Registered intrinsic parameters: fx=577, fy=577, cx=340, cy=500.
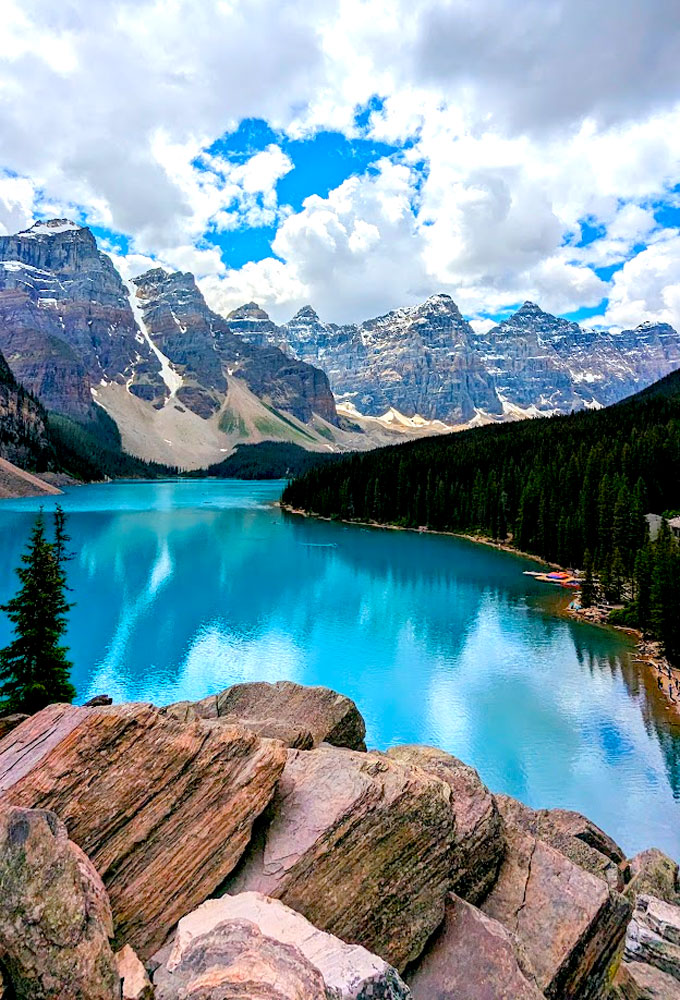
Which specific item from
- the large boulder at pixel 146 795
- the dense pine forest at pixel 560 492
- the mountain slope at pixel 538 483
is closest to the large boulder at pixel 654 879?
the large boulder at pixel 146 795

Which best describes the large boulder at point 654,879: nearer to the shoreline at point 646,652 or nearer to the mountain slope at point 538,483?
the shoreline at point 646,652

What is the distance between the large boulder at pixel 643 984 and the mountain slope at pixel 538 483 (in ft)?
199

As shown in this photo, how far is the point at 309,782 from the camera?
9.91 metres

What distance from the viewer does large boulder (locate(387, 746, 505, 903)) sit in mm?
9875

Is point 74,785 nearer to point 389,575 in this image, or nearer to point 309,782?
point 309,782

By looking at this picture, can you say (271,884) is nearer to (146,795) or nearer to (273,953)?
(273,953)

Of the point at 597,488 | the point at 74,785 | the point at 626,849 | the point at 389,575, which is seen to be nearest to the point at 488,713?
the point at 626,849

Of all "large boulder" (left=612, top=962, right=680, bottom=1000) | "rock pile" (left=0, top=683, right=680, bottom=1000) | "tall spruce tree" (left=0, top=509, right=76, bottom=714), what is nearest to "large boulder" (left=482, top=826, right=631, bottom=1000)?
"rock pile" (left=0, top=683, right=680, bottom=1000)

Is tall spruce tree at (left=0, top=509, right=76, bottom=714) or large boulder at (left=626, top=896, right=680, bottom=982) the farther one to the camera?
tall spruce tree at (left=0, top=509, right=76, bottom=714)

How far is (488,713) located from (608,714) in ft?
23.7

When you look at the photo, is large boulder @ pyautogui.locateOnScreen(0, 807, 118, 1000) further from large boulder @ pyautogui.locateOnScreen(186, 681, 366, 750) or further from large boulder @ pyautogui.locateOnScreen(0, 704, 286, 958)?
large boulder @ pyautogui.locateOnScreen(186, 681, 366, 750)

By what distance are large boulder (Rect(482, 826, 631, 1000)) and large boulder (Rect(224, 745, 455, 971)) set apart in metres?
1.77

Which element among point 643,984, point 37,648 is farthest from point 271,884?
point 37,648

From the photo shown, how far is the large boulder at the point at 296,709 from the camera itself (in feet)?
49.2
